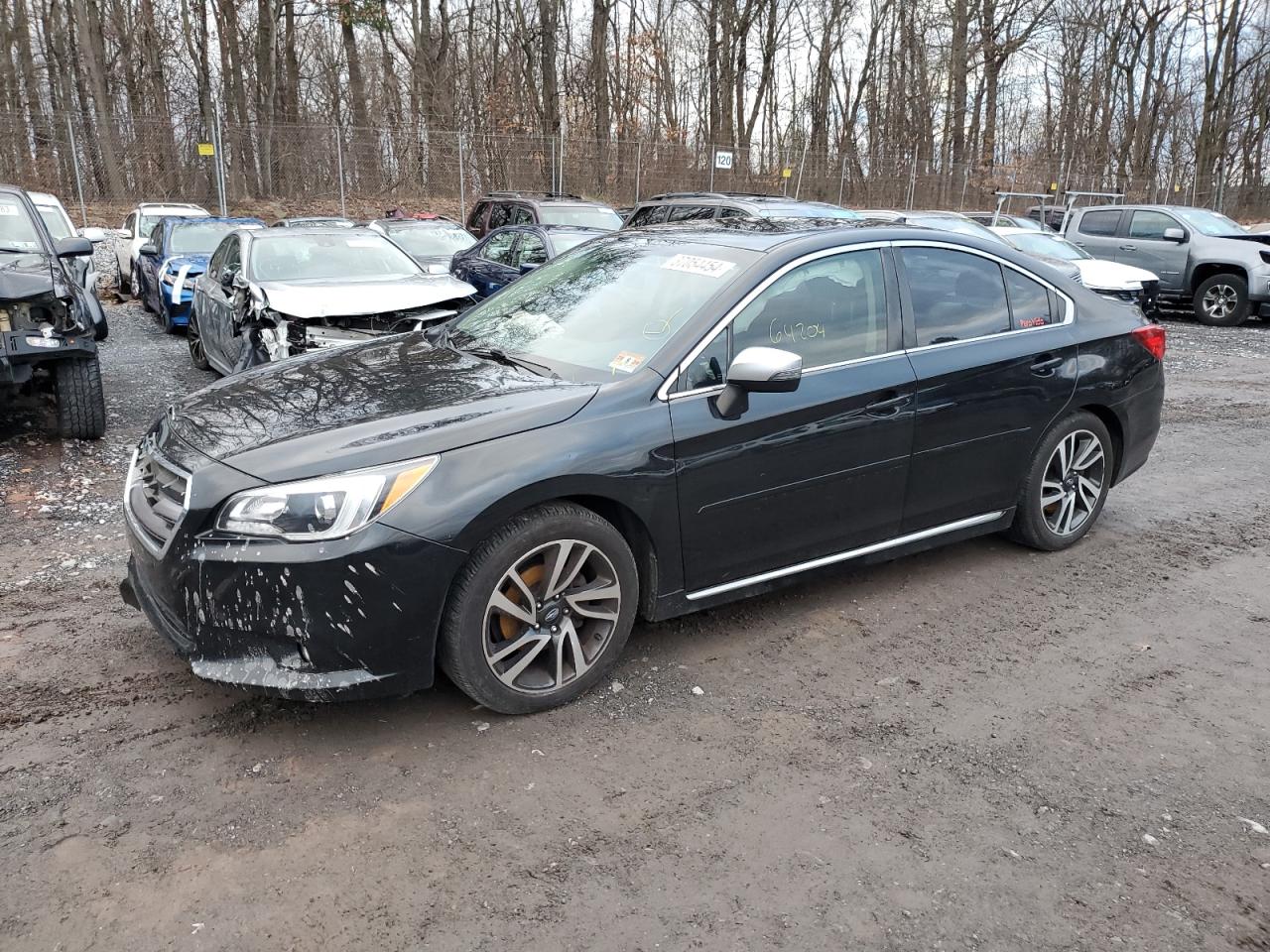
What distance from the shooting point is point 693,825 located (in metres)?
2.88

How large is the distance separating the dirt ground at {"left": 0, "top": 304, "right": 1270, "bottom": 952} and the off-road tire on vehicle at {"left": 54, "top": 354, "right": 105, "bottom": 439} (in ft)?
8.13

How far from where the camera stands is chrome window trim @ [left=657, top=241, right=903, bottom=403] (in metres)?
3.62

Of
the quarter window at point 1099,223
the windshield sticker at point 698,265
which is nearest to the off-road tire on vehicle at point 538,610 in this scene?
the windshield sticker at point 698,265

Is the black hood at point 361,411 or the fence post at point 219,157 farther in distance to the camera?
the fence post at point 219,157

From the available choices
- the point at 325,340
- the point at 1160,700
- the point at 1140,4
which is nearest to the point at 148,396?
the point at 325,340

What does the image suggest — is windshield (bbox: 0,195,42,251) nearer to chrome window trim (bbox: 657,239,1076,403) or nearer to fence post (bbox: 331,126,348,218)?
chrome window trim (bbox: 657,239,1076,403)

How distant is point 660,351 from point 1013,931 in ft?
7.31

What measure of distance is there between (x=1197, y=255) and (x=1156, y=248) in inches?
27.7

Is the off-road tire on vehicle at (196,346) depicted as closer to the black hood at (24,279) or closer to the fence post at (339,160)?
the black hood at (24,279)

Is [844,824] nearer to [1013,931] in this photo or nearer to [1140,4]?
[1013,931]

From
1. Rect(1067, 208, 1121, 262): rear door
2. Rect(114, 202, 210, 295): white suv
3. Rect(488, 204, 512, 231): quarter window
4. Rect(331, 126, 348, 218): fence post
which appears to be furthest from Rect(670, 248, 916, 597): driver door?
Rect(331, 126, 348, 218): fence post

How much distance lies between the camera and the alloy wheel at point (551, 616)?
10.9 feet

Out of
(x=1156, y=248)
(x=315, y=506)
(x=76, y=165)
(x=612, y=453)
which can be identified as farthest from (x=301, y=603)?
(x=76, y=165)

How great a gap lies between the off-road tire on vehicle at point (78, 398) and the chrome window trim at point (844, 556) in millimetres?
5127
